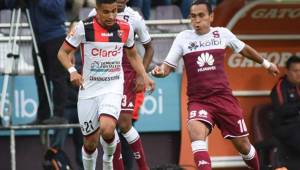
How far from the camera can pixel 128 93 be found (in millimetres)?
11047

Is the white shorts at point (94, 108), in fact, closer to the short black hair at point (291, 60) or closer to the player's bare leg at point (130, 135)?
the player's bare leg at point (130, 135)

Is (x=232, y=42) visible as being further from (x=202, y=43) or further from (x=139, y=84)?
(x=139, y=84)

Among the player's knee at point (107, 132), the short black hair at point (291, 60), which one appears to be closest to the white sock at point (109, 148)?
the player's knee at point (107, 132)

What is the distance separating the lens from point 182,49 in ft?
35.9

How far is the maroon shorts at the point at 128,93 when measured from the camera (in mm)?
10969

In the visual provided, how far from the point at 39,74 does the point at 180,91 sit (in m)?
2.25

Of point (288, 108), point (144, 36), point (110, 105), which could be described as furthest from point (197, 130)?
point (288, 108)

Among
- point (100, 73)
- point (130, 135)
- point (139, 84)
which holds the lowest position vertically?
point (130, 135)

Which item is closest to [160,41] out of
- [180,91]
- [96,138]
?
[180,91]

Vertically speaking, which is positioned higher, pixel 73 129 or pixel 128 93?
pixel 128 93

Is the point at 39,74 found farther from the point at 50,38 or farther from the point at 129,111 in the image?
the point at 129,111

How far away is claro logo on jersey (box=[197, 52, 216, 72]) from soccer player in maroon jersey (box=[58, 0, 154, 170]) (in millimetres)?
725

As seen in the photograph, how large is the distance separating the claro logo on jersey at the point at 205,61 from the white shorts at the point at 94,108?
39.8 inches

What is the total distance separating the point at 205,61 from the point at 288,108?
2.84 metres
